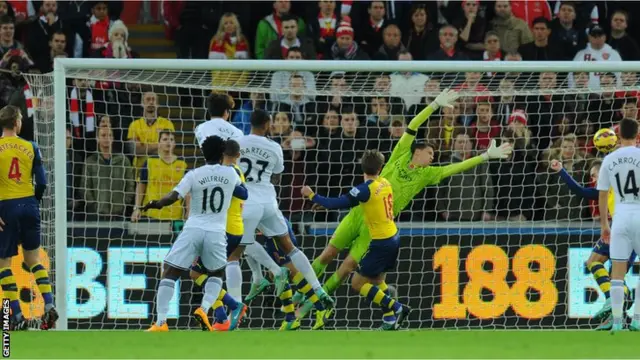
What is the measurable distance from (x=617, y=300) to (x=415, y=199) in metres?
2.80

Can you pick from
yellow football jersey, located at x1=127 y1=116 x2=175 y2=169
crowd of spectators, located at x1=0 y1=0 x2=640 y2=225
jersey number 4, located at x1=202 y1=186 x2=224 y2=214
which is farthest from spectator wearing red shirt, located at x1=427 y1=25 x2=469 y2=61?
jersey number 4, located at x1=202 y1=186 x2=224 y2=214

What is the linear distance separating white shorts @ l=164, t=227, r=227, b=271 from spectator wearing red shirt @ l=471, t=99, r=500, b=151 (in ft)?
14.0

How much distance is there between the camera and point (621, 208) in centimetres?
1223

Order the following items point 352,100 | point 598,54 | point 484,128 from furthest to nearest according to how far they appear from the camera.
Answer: point 598,54 → point 352,100 → point 484,128

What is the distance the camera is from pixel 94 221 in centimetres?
1474

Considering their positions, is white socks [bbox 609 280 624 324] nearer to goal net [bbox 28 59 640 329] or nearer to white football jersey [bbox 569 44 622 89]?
goal net [bbox 28 59 640 329]

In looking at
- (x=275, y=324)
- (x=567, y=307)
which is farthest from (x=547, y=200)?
(x=275, y=324)

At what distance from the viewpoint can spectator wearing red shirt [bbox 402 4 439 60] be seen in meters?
16.9

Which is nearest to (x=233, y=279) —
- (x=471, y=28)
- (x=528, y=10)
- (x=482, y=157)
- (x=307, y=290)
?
(x=307, y=290)

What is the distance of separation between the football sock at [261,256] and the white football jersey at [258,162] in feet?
2.09

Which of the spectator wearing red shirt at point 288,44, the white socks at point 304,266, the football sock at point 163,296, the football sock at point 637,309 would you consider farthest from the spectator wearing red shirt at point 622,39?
the football sock at point 163,296

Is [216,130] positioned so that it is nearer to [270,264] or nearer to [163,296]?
[270,264]

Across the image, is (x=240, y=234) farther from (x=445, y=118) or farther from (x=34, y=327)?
(x=445, y=118)

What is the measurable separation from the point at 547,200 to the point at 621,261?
2794 millimetres
